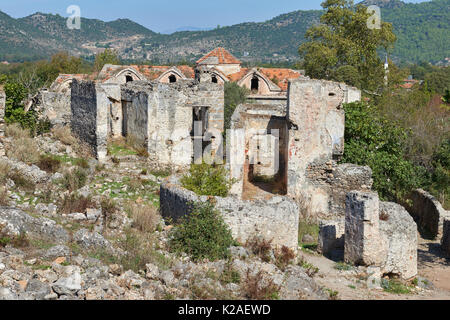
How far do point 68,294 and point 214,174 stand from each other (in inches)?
195

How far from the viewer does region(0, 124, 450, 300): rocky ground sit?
6.60 m

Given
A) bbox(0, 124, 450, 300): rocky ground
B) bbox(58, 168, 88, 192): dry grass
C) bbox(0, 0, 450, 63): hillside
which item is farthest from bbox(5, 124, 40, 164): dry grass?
bbox(0, 0, 450, 63): hillside

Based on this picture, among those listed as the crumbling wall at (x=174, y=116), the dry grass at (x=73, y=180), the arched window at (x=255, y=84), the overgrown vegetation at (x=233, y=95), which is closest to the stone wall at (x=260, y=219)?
the dry grass at (x=73, y=180)

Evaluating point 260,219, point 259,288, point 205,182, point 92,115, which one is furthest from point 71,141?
point 259,288

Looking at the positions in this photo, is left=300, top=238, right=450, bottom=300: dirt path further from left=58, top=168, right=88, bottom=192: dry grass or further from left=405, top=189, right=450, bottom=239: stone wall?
left=58, top=168, right=88, bottom=192: dry grass

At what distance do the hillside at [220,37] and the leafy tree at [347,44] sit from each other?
81.1m

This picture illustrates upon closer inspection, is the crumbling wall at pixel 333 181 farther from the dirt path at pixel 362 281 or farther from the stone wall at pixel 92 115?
the stone wall at pixel 92 115

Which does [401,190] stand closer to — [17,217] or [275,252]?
[275,252]

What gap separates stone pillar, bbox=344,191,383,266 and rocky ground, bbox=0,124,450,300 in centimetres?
28

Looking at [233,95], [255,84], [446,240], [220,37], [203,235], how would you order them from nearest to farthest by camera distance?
[203,235] < [446,240] < [233,95] < [255,84] < [220,37]

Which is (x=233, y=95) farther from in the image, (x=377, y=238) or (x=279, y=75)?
(x=377, y=238)

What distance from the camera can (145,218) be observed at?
32.5 ft

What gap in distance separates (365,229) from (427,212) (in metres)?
6.74

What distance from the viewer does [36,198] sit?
11414 mm
